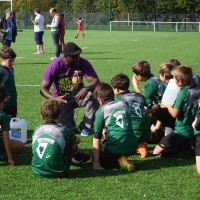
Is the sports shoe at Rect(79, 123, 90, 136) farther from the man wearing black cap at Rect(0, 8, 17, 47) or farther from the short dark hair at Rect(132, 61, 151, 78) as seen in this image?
the man wearing black cap at Rect(0, 8, 17, 47)

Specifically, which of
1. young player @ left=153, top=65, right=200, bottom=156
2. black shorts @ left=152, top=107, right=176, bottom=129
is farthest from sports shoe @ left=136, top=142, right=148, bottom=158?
black shorts @ left=152, top=107, right=176, bottom=129

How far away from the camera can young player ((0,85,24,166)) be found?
6.53m

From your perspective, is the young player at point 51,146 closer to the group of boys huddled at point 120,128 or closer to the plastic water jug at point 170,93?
the group of boys huddled at point 120,128

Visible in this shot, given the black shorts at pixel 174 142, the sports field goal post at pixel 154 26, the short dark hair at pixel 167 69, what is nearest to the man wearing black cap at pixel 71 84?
the short dark hair at pixel 167 69

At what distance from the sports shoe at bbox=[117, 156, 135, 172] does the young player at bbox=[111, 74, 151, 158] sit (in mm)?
707

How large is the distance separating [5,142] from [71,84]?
2032mm

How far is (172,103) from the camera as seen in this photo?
7.29 meters

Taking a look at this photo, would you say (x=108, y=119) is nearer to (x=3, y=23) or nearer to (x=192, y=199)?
(x=192, y=199)

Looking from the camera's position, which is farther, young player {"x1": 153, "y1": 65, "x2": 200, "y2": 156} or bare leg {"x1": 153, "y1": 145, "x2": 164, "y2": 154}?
bare leg {"x1": 153, "y1": 145, "x2": 164, "y2": 154}

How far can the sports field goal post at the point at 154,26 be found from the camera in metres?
64.2

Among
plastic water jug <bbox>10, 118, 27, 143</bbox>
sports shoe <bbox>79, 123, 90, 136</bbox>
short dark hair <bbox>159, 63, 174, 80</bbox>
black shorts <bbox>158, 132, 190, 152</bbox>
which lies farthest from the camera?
sports shoe <bbox>79, 123, 90, 136</bbox>

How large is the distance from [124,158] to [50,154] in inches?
37.1

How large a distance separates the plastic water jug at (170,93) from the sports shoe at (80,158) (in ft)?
4.46

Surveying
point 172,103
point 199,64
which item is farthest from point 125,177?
point 199,64
